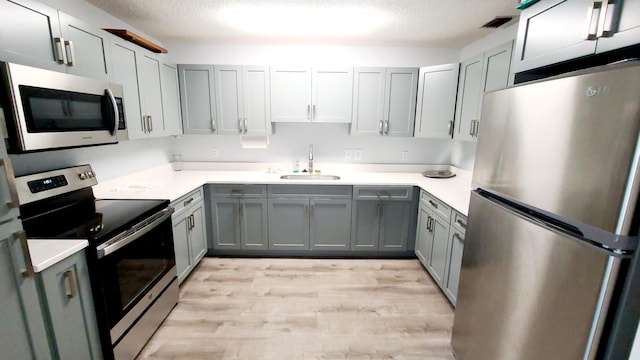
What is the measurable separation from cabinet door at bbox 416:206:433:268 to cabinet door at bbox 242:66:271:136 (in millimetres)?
1901

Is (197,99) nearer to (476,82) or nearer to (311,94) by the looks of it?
(311,94)

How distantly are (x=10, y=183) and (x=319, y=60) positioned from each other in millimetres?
2890

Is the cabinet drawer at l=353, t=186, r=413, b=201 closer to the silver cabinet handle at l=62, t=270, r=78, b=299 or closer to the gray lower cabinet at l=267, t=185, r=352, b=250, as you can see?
the gray lower cabinet at l=267, t=185, r=352, b=250

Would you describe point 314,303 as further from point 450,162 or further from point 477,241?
point 450,162

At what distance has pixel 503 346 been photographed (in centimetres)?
124

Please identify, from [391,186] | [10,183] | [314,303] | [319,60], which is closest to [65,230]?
[10,183]

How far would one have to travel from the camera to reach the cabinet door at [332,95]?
295 cm

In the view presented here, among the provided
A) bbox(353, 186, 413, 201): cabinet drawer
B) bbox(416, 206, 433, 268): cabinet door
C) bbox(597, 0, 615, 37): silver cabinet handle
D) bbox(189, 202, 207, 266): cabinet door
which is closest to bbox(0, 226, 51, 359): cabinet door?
bbox(189, 202, 207, 266): cabinet door

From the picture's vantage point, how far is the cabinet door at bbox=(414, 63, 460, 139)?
2.75 metres

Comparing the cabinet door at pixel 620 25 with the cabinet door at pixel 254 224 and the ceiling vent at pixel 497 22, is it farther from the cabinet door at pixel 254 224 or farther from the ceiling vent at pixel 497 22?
the cabinet door at pixel 254 224

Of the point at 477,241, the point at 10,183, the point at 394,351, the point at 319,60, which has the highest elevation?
the point at 319,60

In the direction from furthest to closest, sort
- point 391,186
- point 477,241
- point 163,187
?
point 391,186
point 163,187
point 477,241

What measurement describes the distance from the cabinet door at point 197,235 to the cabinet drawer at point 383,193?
5.33 ft

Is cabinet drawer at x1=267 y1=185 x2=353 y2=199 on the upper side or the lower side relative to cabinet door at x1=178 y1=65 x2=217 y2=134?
lower
